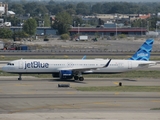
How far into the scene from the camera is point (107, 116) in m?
50.2

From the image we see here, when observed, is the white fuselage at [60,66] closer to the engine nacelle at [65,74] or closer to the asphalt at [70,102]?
the engine nacelle at [65,74]

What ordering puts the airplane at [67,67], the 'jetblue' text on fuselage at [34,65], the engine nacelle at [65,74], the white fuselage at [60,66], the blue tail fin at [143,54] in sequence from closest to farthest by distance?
the engine nacelle at [65,74] < the airplane at [67,67] < the white fuselage at [60,66] < the 'jetblue' text on fuselage at [34,65] < the blue tail fin at [143,54]

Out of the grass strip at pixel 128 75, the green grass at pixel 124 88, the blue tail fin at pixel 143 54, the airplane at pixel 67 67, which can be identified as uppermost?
the blue tail fin at pixel 143 54

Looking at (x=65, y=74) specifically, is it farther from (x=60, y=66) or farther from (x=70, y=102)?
(x=70, y=102)

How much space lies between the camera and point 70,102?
5916 centimetres

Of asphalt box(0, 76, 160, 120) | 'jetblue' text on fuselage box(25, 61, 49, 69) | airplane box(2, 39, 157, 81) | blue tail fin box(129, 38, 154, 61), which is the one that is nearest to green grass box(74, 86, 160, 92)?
asphalt box(0, 76, 160, 120)

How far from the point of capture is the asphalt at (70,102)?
50750 millimetres

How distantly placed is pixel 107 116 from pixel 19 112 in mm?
8405

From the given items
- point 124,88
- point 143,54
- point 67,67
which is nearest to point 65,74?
point 67,67

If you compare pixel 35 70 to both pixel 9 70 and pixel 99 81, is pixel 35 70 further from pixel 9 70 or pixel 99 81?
pixel 99 81

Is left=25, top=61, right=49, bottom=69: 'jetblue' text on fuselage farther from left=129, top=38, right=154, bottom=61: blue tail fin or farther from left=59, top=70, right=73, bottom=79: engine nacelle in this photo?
left=129, top=38, right=154, bottom=61: blue tail fin

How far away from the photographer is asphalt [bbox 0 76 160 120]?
50.8m

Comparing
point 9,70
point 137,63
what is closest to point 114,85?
point 137,63

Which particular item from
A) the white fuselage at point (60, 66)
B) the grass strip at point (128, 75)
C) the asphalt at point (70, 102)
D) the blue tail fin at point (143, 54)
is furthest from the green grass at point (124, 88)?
the grass strip at point (128, 75)
